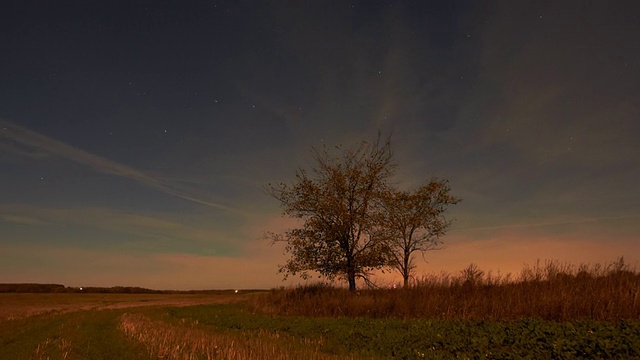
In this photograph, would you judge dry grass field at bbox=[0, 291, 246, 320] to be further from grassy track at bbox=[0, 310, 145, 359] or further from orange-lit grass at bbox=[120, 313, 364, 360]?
orange-lit grass at bbox=[120, 313, 364, 360]

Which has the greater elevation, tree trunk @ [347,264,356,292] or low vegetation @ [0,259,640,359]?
tree trunk @ [347,264,356,292]

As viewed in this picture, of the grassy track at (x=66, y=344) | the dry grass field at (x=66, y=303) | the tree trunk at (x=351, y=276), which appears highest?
the tree trunk at (x=351, y=276)

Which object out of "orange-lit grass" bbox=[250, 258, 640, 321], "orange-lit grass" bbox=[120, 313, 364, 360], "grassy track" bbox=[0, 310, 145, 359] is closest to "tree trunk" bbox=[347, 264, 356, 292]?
"orange-lit grass" bbox=[250, 258, 640, 321]

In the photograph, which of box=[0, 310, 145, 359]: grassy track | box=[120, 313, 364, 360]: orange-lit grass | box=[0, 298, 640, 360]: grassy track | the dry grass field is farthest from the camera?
the dry grass field

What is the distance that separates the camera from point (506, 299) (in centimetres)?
1845

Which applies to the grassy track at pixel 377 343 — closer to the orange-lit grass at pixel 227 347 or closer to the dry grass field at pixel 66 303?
the orange-lit grass at pixel 227 347

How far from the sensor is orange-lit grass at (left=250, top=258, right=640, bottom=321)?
1605cm

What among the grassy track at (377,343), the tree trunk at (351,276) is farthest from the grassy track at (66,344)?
the tree trunk at (351,276)

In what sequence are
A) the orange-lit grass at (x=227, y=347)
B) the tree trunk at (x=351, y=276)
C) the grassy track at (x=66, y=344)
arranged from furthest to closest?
the tree trunk at (x=351, y=276), the grassy track at (x=66, y=344), the orange-lit grass at (x=227, y=347)

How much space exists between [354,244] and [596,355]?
2267 centimetres

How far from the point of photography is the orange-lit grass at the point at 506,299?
52.6 feet

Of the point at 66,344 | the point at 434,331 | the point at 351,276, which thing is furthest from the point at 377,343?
the point at 351,276

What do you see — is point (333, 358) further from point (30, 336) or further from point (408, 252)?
point (408, 252)

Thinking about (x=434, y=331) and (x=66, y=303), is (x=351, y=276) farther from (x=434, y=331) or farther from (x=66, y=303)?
(x=66, y=303)
